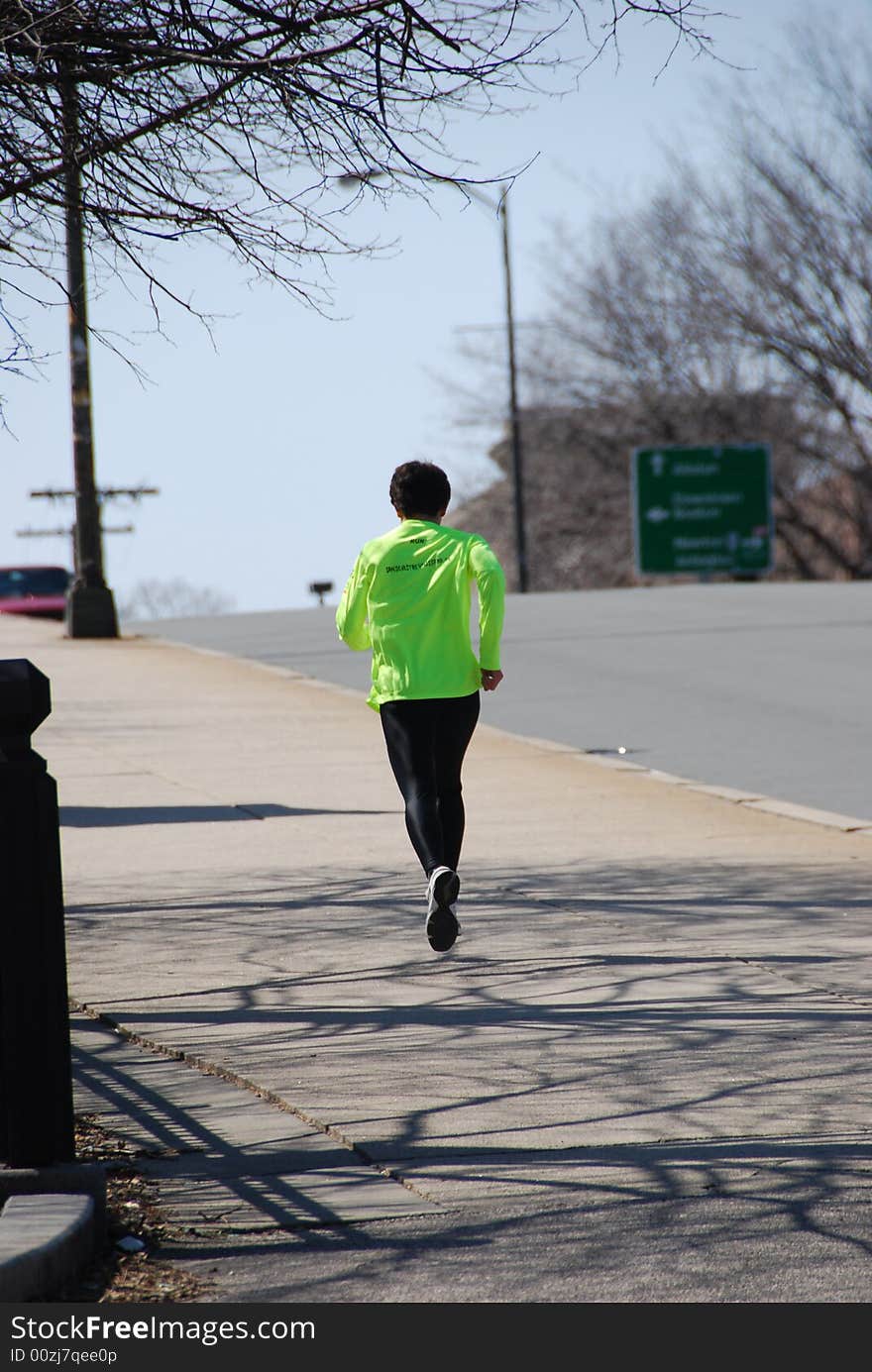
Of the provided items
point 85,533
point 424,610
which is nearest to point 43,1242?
point 424,610

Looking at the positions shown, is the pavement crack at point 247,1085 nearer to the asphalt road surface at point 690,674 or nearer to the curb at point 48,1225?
the curb at point 48,1225

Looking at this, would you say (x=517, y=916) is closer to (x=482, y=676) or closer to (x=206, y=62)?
(x=482, y=676)

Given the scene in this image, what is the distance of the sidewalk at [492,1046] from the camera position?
393 centimetres

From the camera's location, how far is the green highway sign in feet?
120

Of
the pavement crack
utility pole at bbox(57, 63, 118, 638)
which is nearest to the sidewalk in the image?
the pavement crack

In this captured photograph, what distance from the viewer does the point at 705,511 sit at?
3697 centimetres

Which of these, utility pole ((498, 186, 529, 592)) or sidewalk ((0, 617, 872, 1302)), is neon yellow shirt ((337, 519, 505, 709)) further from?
utility pole ((498, 186, 529, 592))

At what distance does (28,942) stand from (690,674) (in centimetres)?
1407

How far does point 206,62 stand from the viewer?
16.5ft

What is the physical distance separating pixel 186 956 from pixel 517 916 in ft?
4.76

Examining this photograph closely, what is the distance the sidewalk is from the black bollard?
44 centimetres

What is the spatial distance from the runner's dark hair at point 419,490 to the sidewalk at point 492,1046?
168 centimetres

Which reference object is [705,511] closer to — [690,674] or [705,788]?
[690,674]

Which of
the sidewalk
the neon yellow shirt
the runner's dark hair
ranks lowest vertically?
the sidewalk
